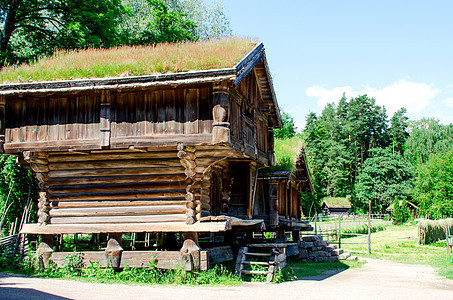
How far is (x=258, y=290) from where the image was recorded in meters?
13.0

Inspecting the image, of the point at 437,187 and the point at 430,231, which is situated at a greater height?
the point at 437,187

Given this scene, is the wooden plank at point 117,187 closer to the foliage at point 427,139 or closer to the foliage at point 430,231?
the foliage at point 430,231

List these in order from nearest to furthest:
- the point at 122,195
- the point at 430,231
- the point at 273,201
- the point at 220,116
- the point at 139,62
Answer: the point at 220,116
the point at 139,62
the point at 122,195
the point at 273,201
the point at 430,231

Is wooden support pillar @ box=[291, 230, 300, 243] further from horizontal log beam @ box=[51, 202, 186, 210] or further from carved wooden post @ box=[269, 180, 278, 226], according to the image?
horizontal log beam @ box=[51, 202, 186, 210]

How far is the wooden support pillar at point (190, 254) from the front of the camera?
13727mm

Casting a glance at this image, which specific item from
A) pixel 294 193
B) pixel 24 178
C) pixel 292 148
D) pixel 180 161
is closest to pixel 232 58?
pixel 180 161

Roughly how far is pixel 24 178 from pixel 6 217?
71.8 inches

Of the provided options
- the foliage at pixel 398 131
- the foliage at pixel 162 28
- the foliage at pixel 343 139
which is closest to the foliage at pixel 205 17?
the foliage at pixel 162 28

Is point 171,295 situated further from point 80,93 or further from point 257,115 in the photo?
point 257,115

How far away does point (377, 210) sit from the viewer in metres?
80.8

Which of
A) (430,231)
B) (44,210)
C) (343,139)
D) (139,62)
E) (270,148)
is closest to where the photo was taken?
(139,62)

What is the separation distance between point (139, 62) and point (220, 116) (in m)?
3.10

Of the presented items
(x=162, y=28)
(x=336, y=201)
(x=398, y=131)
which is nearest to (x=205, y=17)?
(x=162, y=28)

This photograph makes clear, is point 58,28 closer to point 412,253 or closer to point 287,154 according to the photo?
point 287,154
